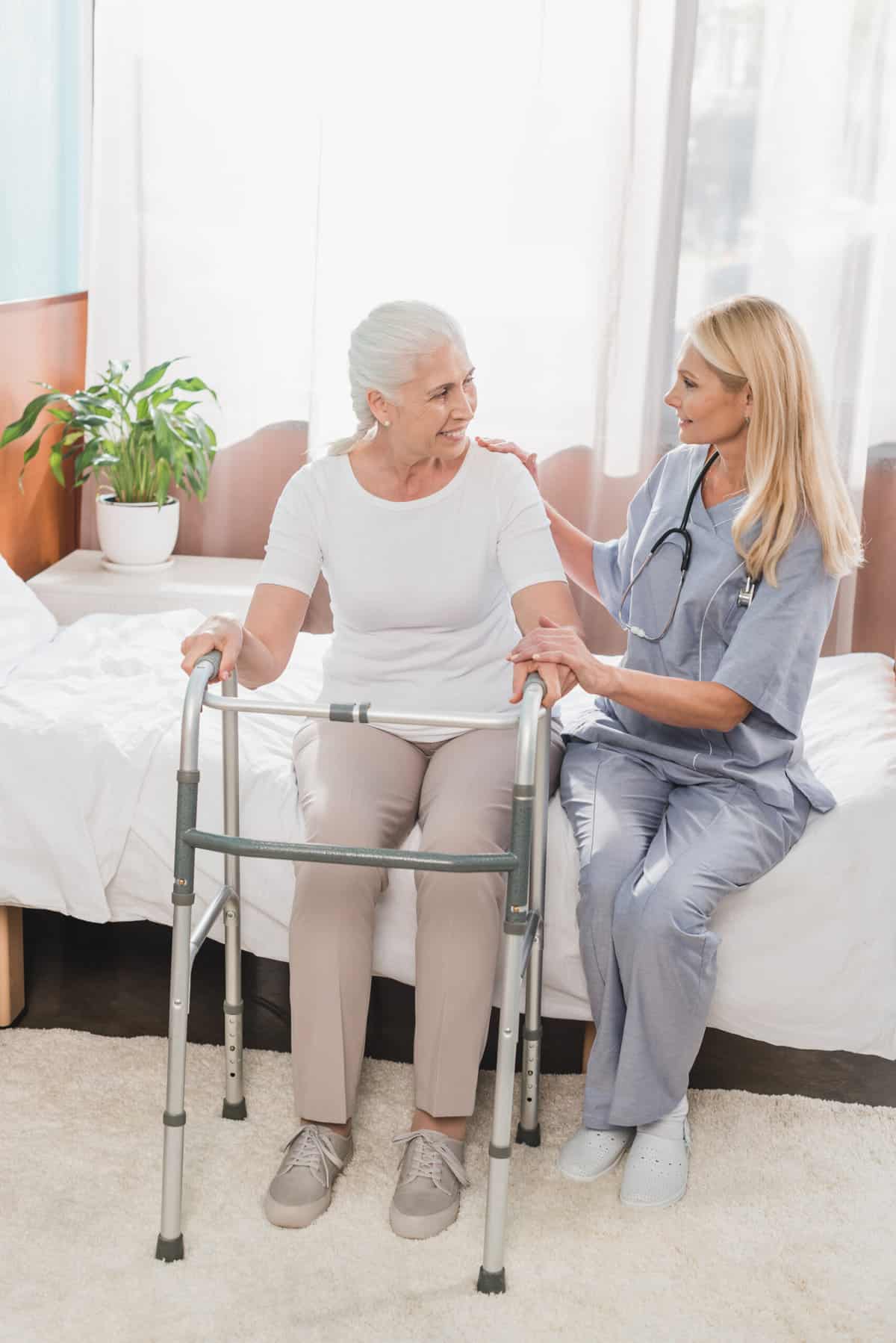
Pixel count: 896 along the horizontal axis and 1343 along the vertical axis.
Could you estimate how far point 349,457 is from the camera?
6.54 feet

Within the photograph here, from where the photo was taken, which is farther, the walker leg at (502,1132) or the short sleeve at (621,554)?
the short sleeve at (621,554)

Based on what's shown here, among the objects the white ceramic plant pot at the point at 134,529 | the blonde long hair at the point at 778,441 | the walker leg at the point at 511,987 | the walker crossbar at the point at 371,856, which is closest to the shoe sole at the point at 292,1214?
the walker leg at the point at 511,987

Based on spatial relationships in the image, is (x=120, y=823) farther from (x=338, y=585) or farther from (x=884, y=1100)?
(x=884, y=1100)

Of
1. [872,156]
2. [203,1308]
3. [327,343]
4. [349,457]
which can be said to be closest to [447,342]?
[349,457]

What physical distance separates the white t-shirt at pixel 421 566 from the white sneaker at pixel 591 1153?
0.58 meters

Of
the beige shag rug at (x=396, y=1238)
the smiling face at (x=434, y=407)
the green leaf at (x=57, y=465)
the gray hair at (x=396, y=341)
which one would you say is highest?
the gray hair at (x=396, y=341)

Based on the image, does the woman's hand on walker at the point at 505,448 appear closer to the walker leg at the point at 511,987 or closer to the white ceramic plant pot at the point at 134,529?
the walker leg at the point at 511,987

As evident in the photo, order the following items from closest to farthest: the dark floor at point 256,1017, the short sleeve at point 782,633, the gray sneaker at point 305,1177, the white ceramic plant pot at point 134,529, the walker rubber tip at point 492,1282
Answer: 1. the walker rubber tip at point 492,1282
2. the gray sneaker at point 305,1177
3. the short sleeve at point 782,633
4. the dark floor at point 256,1017
5. the white ceramic plant pot at point 134,529

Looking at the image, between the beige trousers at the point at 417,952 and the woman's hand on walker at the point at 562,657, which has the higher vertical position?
the woman's hand on walker at the point at 562,657

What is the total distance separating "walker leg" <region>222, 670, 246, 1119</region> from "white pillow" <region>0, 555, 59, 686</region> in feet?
2.57

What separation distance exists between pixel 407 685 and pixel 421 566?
172mm

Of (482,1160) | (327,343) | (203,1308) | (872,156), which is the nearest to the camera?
(203,1308)

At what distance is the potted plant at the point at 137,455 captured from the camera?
3.04 meters

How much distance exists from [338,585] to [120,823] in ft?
1.56
